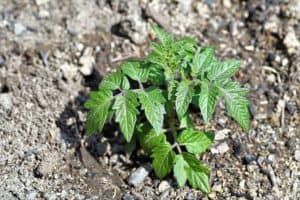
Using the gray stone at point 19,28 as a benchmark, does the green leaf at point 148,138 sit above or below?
below

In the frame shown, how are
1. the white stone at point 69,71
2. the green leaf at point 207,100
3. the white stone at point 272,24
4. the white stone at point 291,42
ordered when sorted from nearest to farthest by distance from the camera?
1. the green leaf at point 207,100
2. the white stone at point 69,71
3. the white stone at point 291,42
4. the white stone at point 272,24

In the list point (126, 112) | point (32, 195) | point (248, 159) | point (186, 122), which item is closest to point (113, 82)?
point (126, 112)

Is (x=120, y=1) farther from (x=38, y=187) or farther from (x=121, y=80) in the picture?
(x=38, y=187)

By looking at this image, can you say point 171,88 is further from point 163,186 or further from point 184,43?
point 163,186

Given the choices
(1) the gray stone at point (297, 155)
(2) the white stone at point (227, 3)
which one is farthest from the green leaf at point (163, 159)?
(2) the white stone at point (227, 3)

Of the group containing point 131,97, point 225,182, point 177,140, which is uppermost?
point 131,97

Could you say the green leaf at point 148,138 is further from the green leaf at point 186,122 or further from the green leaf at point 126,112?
the green leaf at point 126,112

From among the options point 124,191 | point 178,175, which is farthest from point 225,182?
point 124,191
